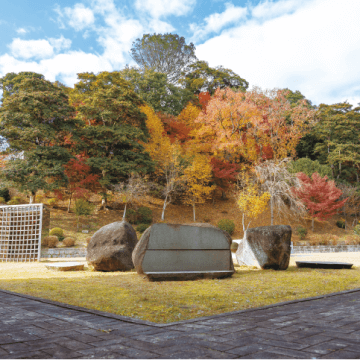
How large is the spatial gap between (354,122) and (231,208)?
42.3 feet

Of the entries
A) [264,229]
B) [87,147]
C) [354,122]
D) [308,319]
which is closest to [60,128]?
[87,147]

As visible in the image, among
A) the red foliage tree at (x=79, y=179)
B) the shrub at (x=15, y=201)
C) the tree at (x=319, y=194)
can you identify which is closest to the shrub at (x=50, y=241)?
the red foliage tree at (x=79, y=179)

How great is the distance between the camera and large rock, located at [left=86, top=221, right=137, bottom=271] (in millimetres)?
7777

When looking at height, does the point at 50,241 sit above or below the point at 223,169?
below

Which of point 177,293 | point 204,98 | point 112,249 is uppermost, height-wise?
point 204,98

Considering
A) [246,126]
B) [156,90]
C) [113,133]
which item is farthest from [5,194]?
[246,126]

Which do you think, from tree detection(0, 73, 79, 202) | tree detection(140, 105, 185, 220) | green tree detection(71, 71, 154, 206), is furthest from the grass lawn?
tree detection(140, 105, 185, 220)

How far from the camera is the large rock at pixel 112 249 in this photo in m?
7.78

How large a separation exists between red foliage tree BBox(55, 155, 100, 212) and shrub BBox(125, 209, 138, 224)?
2.61 metres

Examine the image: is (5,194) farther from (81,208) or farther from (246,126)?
(246,126)

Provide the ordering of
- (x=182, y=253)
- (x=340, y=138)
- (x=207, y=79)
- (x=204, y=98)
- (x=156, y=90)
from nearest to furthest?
1. (x=182, y=253)
2. (x=156, y=90)
3. (x=340, y=138)
4. (x=204, y=98)
5. (x=207, y=79)

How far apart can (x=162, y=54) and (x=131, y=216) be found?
19.5m

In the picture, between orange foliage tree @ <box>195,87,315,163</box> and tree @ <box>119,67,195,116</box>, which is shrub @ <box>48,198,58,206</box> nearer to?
orange foliage tree @ <box>195,87,315,163</box>

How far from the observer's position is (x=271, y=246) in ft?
26.0
